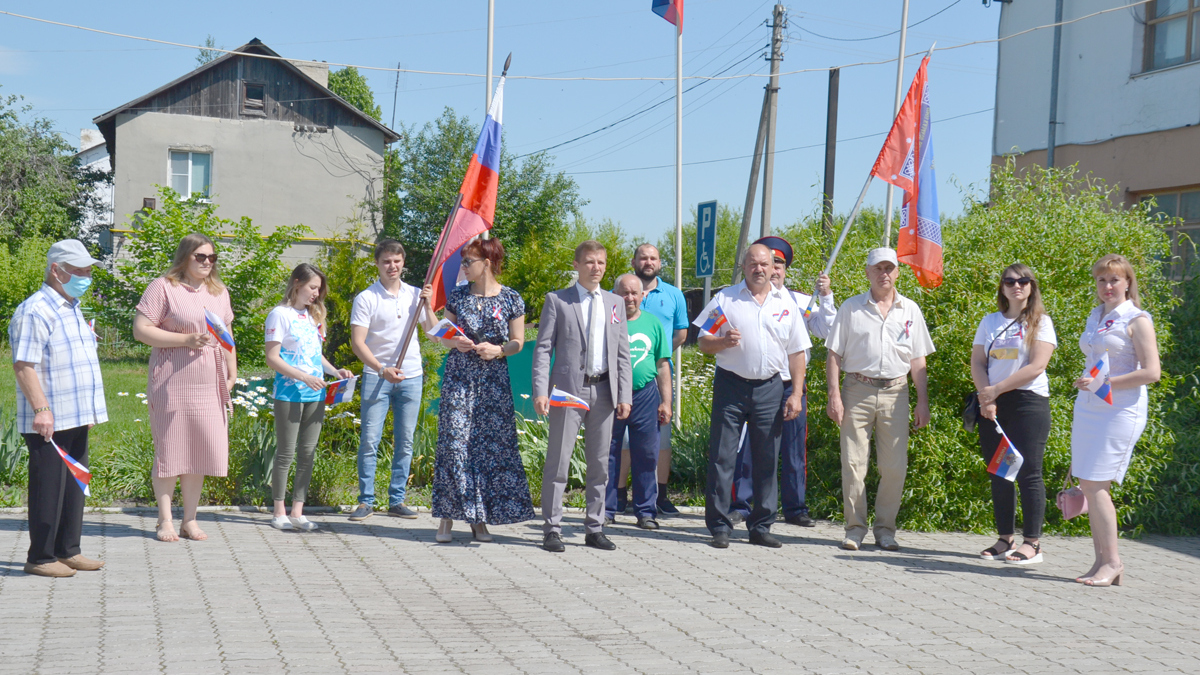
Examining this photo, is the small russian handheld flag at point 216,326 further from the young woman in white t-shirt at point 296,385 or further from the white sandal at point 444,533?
the white sandal at point 444,533

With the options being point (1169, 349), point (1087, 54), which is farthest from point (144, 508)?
point (1087, 54)

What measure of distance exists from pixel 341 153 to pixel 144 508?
97.3ft

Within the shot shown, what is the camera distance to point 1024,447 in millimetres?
6539

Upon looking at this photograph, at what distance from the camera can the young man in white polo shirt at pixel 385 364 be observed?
24.2 feet

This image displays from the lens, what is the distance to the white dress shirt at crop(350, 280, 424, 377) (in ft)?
24.3

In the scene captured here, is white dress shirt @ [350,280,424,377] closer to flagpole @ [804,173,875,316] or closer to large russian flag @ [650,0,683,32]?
flagpole @ [804,173,875,316]

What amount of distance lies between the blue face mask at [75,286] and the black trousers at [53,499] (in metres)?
0.75

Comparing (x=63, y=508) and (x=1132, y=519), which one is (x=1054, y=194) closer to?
(x=1132, y=519)

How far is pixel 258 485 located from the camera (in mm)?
7840

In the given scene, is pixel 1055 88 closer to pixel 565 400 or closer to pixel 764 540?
pixel 764 540

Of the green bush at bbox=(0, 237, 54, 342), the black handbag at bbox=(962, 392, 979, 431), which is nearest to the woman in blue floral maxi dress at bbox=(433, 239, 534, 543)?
the black handbag at bbox=(962, 392, 979, 431)

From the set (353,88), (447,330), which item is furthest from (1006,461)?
(353,88)

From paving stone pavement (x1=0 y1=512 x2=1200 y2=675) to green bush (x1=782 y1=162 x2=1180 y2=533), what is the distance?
1.93ft

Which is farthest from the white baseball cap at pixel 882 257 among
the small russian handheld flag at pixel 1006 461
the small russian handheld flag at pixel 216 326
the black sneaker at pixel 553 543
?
the small russian handheld flag at pixel 216 326
